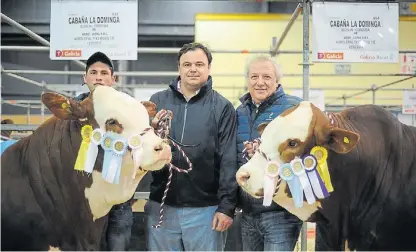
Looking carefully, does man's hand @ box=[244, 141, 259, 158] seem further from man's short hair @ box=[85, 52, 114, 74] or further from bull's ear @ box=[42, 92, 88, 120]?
man's short hair @ box=[85, 52, 114, 74]

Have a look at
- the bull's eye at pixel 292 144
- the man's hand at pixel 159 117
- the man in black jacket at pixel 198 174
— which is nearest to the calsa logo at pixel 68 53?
the man in black jacket at pixel 198 174

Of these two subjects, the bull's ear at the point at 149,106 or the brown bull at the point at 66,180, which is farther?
the bull's ear at the point at 149,106

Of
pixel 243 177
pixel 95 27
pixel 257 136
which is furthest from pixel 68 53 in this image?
pixel 243 177

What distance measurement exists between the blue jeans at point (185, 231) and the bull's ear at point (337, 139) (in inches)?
28.3

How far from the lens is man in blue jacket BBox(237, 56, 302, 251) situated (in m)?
2.35

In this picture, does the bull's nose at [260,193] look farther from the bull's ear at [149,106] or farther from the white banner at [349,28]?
the white banner at [349,28]

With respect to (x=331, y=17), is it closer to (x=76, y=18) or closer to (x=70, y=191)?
(x=76, y=18)

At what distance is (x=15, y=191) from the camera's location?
207 cm

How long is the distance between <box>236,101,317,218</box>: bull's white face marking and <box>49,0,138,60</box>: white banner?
3.71 ft

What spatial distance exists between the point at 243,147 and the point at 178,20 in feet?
28.4

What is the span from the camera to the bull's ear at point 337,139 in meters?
1.94

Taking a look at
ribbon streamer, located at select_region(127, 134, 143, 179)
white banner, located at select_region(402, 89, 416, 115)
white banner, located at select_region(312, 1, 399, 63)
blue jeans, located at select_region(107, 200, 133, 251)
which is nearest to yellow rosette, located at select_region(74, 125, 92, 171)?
ribbon streamer, located at select_region(127, 134, 143, 179)

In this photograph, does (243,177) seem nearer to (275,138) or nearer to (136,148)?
(275,138)

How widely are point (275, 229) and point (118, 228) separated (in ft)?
2.52
